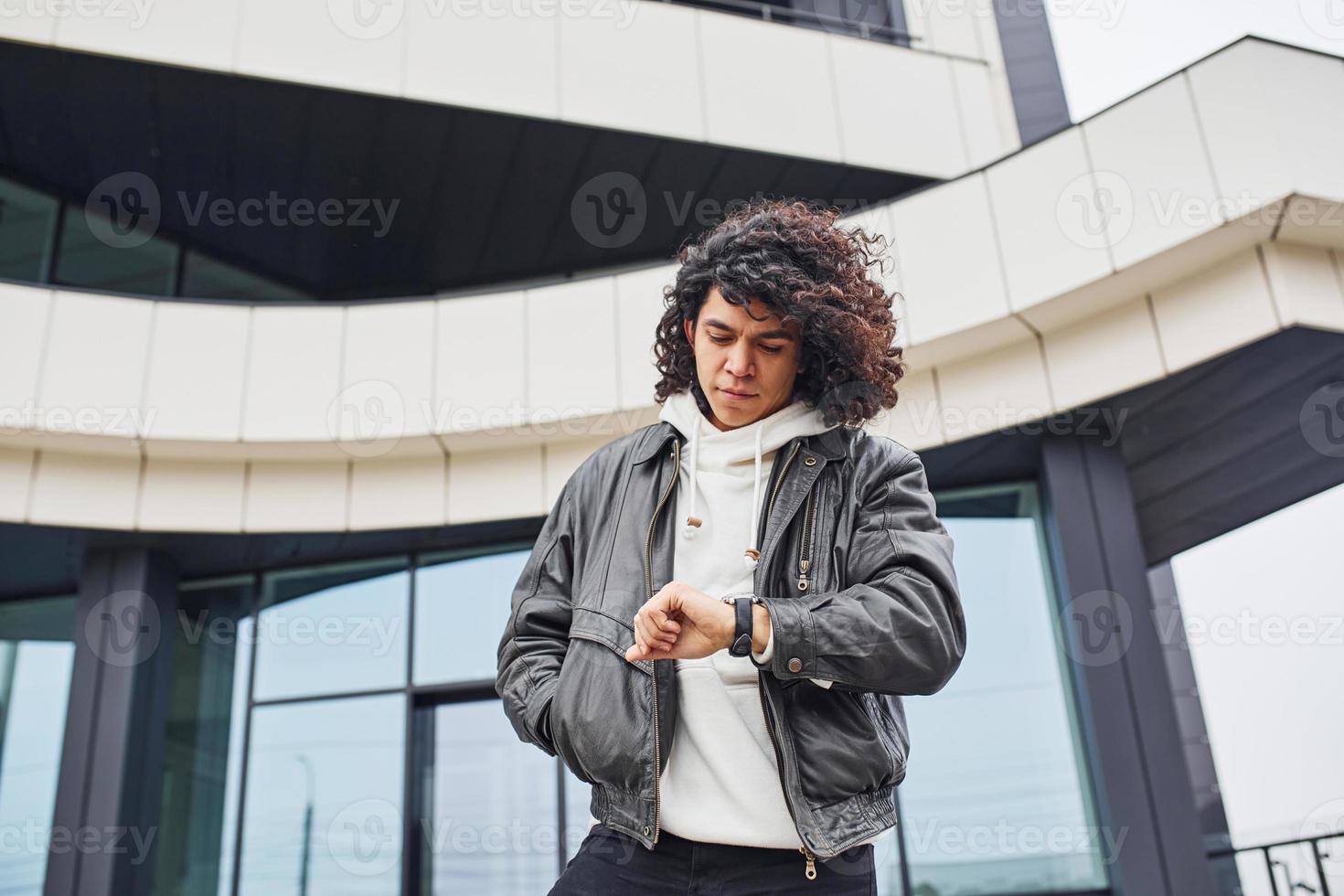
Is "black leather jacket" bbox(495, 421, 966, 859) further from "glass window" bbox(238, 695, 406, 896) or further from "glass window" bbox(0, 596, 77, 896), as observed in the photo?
"glass window" bbox(0, 596, 77, 896)

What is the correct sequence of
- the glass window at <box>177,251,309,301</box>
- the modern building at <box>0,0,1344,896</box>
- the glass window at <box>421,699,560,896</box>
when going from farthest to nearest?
the glass window at <box>177,251,309,301</box>, the glass window at <box>421,699,560,896</box>, the modern building at <box>0,0,1344,896</box>

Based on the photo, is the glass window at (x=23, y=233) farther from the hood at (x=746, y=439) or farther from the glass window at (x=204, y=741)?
the hood at (x=746, y=439)

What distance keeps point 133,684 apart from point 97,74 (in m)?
4.20

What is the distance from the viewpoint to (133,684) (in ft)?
22.9

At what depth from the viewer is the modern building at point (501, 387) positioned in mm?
5367

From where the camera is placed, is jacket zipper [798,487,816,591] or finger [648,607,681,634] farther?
jacket zipper [798,487,816,591]

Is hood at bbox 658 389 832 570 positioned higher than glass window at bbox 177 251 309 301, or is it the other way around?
glass window at bbox 177 251 309 301

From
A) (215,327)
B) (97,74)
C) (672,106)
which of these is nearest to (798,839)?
(215,327)

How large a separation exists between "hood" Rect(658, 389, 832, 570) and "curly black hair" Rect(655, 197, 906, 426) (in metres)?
0.04

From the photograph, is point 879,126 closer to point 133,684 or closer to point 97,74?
A: point 97,74

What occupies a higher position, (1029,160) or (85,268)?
(85,268)

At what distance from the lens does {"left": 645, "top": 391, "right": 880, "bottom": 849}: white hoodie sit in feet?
5.22

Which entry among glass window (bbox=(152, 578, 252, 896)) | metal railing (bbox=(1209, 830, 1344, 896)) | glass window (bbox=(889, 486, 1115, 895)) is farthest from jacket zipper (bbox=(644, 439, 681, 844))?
glass window (bbox=(152, 578, 252, 896))

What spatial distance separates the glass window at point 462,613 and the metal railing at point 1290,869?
199 inches
